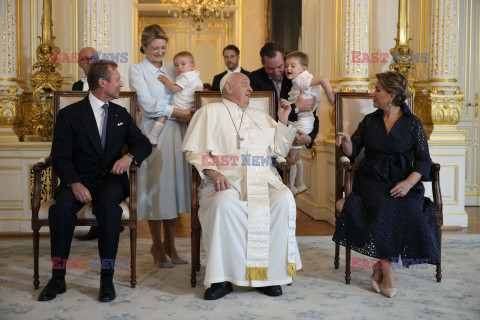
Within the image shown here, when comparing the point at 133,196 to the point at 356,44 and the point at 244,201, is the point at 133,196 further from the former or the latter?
the point at 356,44

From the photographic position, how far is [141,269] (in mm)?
4664

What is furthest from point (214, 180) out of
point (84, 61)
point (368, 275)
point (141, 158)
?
point (84, 61)

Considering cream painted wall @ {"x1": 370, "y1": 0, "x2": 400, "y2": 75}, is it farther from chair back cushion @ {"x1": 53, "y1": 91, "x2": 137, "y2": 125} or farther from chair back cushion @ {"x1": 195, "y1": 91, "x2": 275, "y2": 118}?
chair back cushion @ {"x1": 53, "y1": 91, "x2": 137, "y2": 125}

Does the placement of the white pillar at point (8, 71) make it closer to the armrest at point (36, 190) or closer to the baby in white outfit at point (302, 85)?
the armrest at point (36, 190)

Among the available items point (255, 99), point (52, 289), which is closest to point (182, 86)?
point (255, 99)

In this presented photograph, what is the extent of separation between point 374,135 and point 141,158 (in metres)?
1.69

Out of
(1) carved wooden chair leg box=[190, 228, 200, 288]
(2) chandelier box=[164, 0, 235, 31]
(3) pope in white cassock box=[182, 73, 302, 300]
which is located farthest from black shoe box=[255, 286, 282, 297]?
(2) chandelier box=[164, 0, 235, 31]

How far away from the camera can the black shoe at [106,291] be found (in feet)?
12.7

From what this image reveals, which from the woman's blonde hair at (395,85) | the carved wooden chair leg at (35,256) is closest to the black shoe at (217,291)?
the carved wooden chair leg at (35,256)

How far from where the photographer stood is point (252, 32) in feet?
37.0

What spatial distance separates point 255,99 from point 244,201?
97 centimetres

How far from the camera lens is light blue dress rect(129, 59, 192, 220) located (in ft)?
15.1

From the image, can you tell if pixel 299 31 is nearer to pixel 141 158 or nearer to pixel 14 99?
pixel 14 99

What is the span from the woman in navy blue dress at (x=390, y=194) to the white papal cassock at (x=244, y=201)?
0.48 meters
